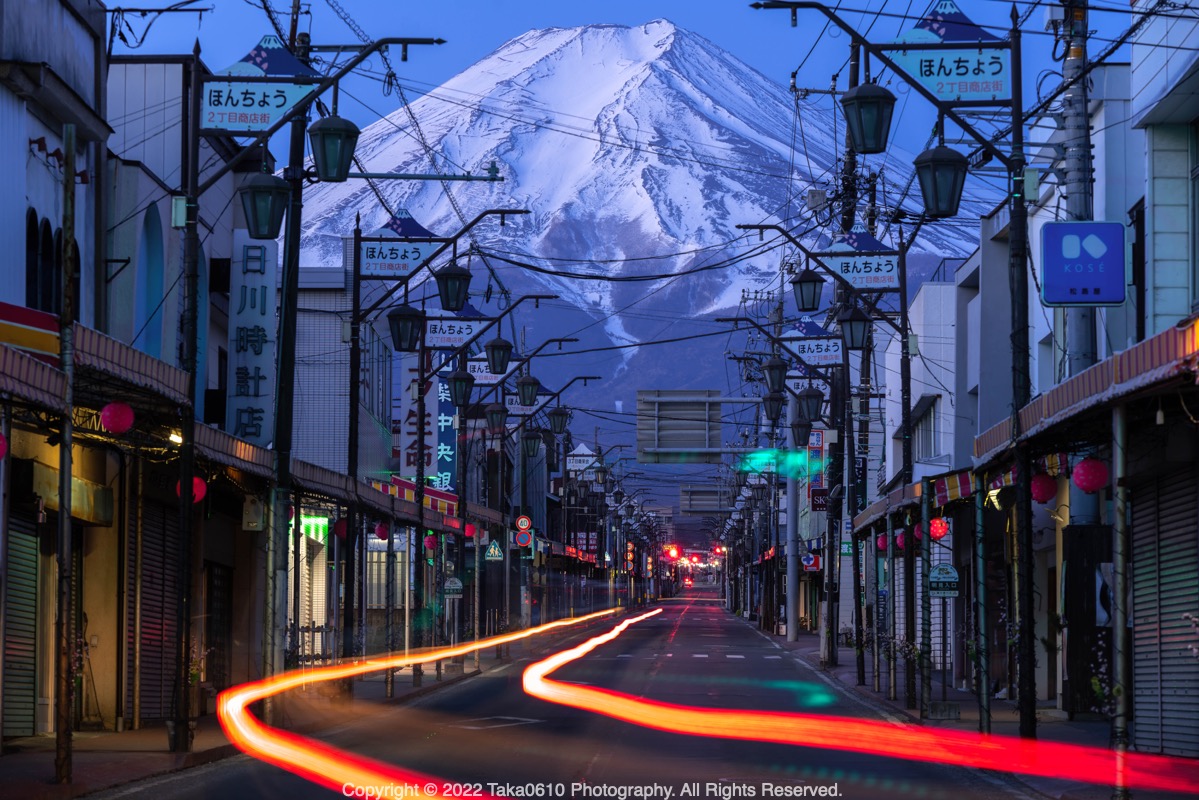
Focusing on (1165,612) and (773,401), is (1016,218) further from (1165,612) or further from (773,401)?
(773,401)

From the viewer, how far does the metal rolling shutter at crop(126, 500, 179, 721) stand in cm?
2616

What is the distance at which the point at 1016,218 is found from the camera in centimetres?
2116

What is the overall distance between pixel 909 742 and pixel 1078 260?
7.03m

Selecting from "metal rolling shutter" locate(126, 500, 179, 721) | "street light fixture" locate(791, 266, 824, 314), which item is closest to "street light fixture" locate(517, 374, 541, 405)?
"street light fixture" locate(791, 266, 824, 314)

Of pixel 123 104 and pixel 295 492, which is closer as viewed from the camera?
pixel 295 492

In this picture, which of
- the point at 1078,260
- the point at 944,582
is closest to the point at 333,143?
the point at 1078,260

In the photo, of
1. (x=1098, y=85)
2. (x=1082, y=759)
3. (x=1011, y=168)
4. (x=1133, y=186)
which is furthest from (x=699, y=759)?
(x=1098, y=85)

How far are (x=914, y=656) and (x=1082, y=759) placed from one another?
8837 millimetres

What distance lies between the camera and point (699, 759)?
20.0 meters

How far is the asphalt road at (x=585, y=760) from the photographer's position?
55.5ft

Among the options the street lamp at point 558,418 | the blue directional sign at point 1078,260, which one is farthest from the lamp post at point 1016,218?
the street lamp at point 558,418

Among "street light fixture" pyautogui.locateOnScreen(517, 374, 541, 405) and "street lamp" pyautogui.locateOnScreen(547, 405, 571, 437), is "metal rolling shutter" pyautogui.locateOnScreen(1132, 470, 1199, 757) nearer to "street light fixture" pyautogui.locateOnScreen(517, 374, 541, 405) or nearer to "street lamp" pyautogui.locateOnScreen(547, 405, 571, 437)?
"street light fixture" pyautogui.locateOnScreen(517, 374, 541, 405)

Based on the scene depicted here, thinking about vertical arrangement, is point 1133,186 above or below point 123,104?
below

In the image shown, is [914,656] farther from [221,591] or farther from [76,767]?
[76,767]
